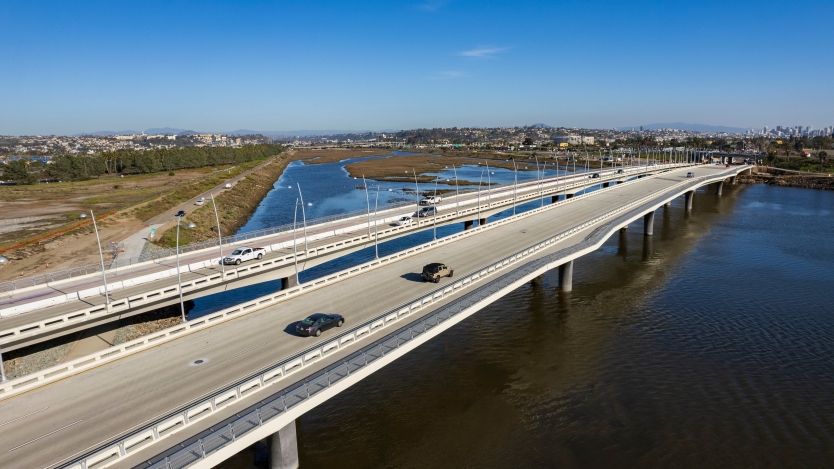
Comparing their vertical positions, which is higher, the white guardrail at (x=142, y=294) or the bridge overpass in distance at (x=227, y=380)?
the white guardrail at (x=142, y=294)

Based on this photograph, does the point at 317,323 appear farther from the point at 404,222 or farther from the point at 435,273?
the point at 404,222

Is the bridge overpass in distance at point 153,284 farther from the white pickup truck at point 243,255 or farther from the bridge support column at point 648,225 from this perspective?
the bridge support column at point 648,225

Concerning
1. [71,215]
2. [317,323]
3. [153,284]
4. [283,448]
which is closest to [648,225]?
[317,323]

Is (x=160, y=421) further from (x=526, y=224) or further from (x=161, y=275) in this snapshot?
(x=526, y=224)

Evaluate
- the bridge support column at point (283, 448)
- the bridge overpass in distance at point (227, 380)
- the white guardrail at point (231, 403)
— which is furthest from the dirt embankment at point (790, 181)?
the bridge support column at point (283, 448)

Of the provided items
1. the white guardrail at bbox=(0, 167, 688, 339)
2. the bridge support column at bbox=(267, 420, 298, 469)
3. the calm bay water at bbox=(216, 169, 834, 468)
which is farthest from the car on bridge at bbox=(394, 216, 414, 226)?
the bridge support column at bbox=(267, 420, 298, 469)
